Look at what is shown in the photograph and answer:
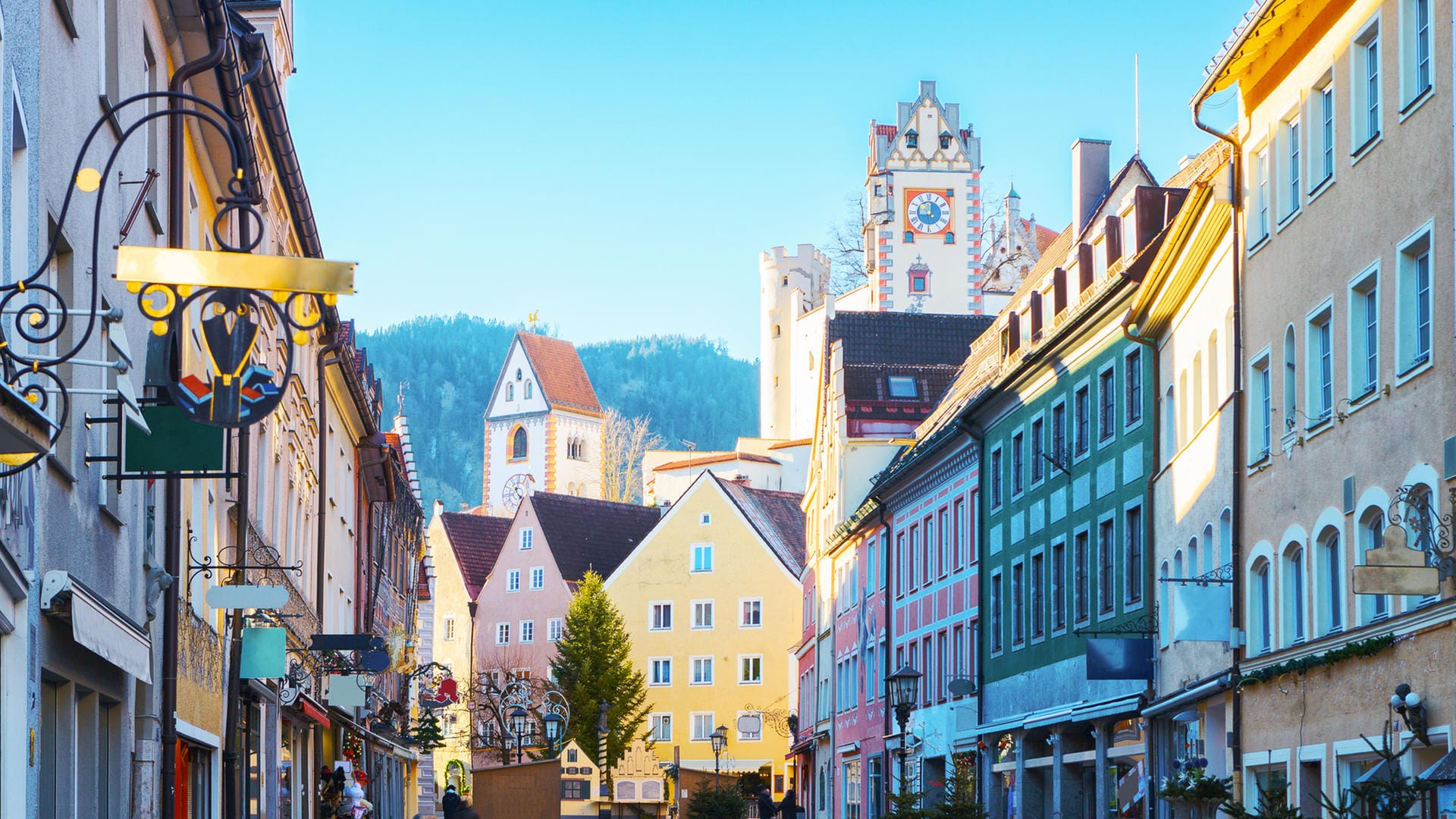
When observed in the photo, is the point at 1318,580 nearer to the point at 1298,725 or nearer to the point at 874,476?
the point at 1298,725

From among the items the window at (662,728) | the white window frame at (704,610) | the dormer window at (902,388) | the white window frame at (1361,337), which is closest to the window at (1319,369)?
the white window frame at (1361,337)

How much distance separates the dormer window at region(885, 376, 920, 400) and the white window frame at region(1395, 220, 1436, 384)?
117 feet

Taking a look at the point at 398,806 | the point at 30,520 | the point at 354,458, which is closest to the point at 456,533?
the point at 398,806

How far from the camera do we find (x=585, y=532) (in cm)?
8688

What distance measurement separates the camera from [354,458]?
142 feet

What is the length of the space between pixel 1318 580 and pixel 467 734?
6494cm

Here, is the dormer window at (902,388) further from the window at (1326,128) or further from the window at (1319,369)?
the window at (1326,128)

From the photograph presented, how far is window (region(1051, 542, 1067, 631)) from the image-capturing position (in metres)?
31.9

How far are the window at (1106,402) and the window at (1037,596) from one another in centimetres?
412

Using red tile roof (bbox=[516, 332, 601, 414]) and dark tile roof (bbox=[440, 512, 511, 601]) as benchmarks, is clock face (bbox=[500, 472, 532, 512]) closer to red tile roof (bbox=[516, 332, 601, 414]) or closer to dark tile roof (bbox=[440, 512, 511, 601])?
red tile roof (bbox=[516, 332, 601, 414])

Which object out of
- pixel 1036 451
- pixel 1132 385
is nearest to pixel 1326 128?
pixel 1132 385

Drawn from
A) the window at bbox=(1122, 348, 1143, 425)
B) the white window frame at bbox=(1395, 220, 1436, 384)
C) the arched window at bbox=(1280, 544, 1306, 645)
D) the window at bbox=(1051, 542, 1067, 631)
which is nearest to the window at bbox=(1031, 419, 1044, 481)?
the window at bbox=(1051, 542, 1067, 631)

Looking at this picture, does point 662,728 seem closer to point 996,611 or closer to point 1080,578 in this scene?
point 996,611

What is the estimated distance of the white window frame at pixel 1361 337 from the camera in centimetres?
1822
